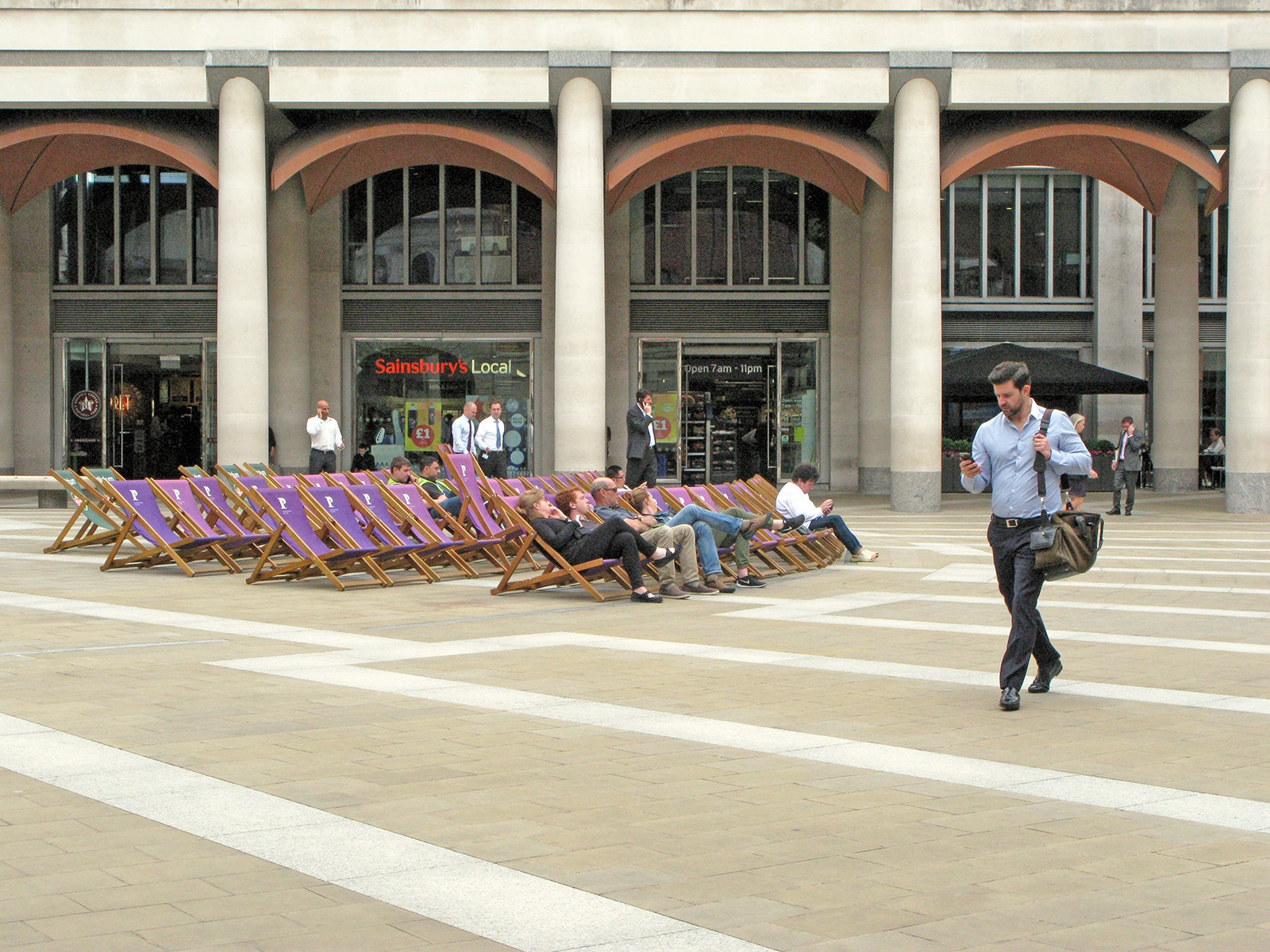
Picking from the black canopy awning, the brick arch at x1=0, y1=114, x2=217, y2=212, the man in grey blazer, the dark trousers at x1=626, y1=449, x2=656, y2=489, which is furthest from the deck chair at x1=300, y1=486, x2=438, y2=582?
the black canopy awning

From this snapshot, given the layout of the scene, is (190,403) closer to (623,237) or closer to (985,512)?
(623,237)

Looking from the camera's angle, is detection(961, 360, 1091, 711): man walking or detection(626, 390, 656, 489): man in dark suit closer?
detection(961, 360, 1091, 711): man walking

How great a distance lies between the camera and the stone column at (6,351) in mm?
30406

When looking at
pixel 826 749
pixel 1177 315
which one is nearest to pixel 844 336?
pixel 1177 315

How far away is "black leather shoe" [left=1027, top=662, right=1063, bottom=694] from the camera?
767 cm

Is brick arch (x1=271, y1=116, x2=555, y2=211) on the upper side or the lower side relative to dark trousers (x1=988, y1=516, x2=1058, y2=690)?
upper

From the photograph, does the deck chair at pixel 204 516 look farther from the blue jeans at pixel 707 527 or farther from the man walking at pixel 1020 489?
the man walking at pixel 1020 489

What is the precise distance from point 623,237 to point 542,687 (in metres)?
24.6

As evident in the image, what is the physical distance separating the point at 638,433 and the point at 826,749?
13.2 meters

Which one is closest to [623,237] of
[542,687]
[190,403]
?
[190,403]

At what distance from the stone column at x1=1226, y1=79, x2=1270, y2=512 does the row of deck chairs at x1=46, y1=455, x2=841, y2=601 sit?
37.1 ft

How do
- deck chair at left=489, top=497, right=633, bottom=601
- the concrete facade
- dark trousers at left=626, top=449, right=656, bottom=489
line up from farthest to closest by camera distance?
the concrete facade < dark trousers at left=626, top=449, right=656, bottom=489 < deck chair at left=489, top=497, right=633, bottom=601

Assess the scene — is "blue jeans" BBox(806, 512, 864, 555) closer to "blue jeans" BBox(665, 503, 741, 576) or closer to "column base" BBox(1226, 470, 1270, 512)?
"blue jeans" BBox(665, 503, 741, 576)

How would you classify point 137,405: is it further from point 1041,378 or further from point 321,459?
point 1041,378
